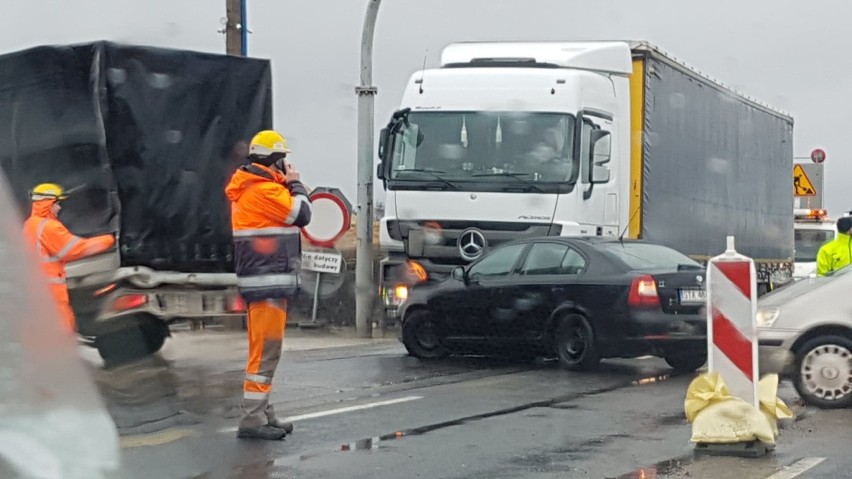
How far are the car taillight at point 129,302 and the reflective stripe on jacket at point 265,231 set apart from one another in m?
3.10

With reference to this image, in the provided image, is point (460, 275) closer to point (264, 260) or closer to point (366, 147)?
point (366, 147)

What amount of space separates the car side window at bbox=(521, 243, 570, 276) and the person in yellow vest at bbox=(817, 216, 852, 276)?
2.84 meters

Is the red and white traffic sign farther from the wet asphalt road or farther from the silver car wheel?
the silver car wheel

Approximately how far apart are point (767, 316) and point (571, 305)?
9.71 ft

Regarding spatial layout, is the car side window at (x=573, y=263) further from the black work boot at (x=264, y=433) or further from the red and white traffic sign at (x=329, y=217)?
the red and white traffic sign at (x=329, y=217)

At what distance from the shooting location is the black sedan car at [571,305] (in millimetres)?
12594

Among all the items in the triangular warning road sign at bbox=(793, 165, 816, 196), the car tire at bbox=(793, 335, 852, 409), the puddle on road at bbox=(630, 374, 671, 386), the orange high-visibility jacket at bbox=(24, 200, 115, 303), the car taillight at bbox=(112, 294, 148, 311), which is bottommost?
the puddle on road at bbox=(630, 374, 671, 386)

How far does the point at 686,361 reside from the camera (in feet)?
42.9

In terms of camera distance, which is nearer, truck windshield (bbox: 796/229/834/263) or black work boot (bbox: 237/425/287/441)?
black work boot (bbox: 237/425/287/441)

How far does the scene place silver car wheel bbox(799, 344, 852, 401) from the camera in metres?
9.93

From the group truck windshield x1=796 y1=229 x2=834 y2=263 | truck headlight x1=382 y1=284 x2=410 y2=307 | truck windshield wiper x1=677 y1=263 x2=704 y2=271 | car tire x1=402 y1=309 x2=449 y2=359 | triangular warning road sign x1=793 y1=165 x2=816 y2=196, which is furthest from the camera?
truck windshield x1=796 y1=229 x2=834 y2=263

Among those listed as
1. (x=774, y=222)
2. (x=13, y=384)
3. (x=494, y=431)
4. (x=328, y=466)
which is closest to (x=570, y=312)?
(x=494, y=431)

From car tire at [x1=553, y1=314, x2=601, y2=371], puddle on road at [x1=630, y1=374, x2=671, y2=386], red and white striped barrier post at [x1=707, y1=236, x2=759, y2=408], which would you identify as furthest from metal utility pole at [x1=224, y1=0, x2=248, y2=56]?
red and white striped barrier post at [x1=707, y1=236, x2=759, y2=408]

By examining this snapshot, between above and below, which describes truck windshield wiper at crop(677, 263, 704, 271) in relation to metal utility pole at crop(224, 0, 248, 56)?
below
